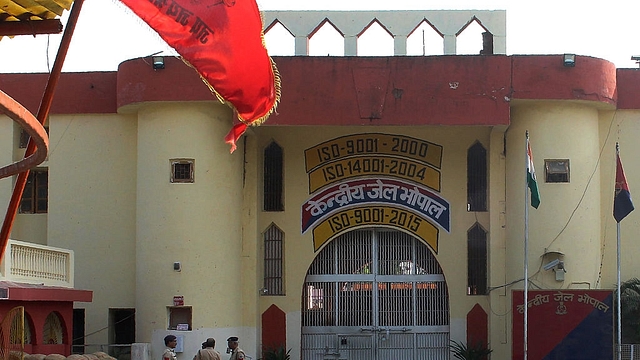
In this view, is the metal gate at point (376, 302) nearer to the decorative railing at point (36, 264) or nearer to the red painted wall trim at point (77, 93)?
the decorative railing at point (36, 264)

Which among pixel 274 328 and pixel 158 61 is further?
pixel 274 328

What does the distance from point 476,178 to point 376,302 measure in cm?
362

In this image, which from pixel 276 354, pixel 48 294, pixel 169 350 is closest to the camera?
pixel 169 350

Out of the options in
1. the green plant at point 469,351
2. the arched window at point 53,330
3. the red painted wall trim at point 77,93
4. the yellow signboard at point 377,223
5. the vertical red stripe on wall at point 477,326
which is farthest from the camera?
the yellow signboard at point 377,223

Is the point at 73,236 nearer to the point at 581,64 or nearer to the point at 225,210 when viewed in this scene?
the point at 225,210

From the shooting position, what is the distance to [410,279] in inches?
1003

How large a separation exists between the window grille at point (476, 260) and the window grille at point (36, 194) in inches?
385

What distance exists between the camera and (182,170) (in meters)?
24.1

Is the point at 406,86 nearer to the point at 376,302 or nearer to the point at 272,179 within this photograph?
the point at 272,179

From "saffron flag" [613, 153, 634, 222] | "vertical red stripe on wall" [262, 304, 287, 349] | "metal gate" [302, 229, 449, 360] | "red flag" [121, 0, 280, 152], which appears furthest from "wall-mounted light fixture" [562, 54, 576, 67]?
"red flag" [121, 0, 280, 152]

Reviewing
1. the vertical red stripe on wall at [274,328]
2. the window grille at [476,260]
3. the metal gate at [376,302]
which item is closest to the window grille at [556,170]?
the window grille at [476,260]

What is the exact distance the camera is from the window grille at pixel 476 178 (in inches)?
1005

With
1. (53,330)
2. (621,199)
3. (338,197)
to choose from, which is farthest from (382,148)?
(53,330)

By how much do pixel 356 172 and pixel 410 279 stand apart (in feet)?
8.91
